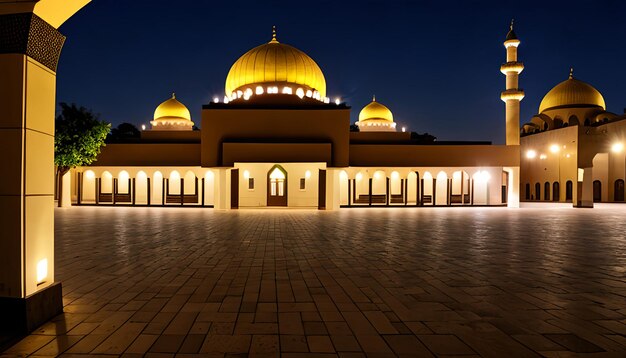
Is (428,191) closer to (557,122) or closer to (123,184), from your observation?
(557,122)

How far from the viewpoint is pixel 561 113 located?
148 feet

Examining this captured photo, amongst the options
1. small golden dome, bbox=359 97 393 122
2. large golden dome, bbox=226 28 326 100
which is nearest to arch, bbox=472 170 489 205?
small golden dome, bbox=359 97 393 122

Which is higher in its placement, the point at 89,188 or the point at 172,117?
the point at 172,117

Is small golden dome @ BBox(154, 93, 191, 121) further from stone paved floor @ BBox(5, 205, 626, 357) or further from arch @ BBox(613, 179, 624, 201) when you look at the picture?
arch @ BBox(613, 179, 624, 201)

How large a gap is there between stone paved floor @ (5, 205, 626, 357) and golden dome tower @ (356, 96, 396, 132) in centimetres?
3130

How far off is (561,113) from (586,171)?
13.6 metres

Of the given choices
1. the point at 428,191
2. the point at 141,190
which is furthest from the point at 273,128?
the point at 428,191

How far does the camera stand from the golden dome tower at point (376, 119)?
4116 cm

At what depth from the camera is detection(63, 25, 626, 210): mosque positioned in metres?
27.2

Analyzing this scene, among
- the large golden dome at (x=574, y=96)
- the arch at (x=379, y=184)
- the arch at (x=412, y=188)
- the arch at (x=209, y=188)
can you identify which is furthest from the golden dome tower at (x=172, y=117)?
the large golden dome at (x=574, y=96)

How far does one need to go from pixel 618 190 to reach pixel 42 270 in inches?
1886

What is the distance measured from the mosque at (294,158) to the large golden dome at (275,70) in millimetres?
79

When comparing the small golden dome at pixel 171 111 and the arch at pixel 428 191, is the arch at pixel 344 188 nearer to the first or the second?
the arch at pixel 428 191

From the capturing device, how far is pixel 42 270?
14.8 feet
